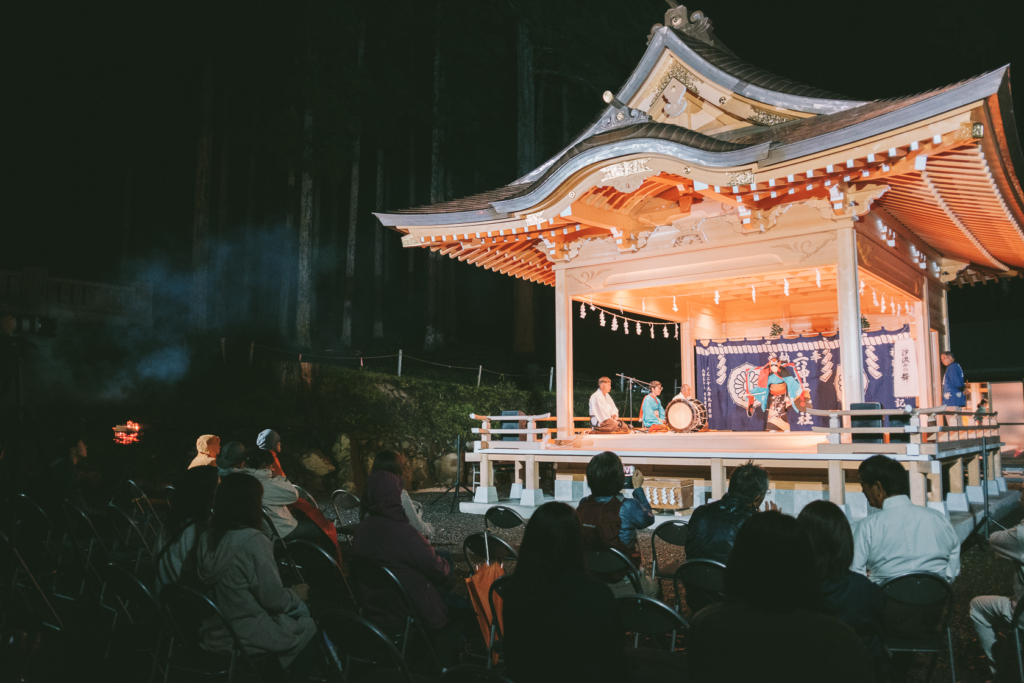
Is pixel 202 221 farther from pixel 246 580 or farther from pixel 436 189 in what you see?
pixel 246 580

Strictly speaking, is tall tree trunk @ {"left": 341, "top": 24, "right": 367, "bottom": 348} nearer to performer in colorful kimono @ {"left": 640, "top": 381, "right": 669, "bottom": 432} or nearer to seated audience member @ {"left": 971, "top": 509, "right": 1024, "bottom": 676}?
performer in colorful kimono @ {"left": 640, "top": 381, "right": 669, "bottom": 432}

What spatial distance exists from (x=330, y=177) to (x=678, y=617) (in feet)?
58.2

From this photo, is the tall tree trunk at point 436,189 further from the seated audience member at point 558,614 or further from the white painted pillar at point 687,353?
the seated audience member at point 558,614

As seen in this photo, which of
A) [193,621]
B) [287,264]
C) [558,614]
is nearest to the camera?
[558,614]

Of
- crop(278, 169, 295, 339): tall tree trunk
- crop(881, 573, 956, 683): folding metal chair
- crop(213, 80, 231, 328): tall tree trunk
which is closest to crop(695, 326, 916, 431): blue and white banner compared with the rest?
crop(881, 573, 956, 683): folding metal chair

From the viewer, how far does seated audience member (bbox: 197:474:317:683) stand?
294 centimetres

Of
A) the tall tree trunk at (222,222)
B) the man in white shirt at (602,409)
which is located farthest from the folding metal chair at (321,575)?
the tall tree trunk at (222,222)

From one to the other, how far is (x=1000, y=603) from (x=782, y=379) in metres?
10.5

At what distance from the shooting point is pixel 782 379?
13.4m

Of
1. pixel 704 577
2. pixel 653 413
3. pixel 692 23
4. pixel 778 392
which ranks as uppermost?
pixel 692 23

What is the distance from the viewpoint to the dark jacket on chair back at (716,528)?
3.49m

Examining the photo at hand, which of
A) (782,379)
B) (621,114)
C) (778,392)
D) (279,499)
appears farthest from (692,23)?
(279,499)

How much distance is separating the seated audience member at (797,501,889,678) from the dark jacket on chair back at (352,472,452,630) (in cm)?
179

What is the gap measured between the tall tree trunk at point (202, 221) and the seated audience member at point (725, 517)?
1551 centimetres
